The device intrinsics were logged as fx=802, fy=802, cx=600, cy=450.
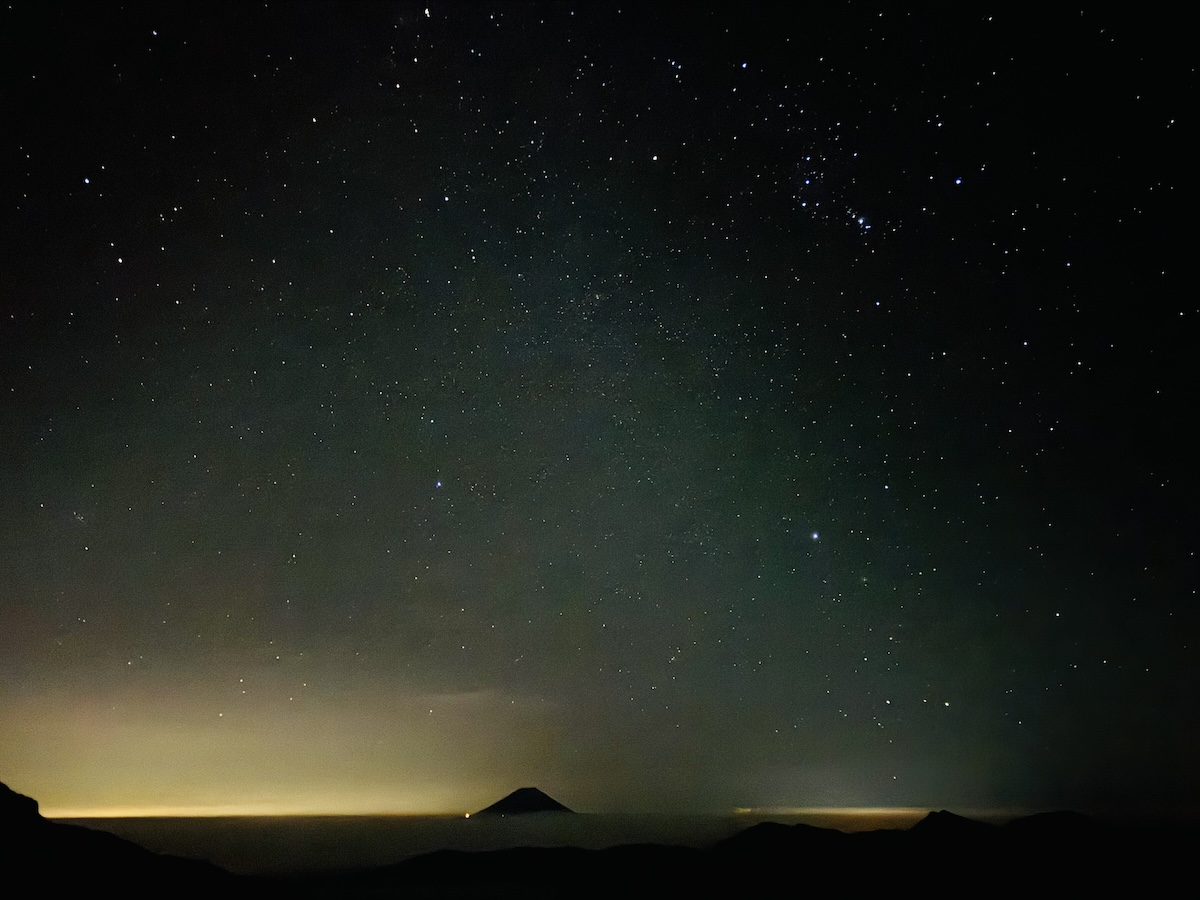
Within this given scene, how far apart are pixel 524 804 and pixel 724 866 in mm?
169847

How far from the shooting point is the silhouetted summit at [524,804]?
172 meters

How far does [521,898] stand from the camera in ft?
63.3

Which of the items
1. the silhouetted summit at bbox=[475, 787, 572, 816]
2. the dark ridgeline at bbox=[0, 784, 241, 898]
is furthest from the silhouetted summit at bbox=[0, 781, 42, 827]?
the silhouetted summit at bbox=[475, 787, 572, 816]

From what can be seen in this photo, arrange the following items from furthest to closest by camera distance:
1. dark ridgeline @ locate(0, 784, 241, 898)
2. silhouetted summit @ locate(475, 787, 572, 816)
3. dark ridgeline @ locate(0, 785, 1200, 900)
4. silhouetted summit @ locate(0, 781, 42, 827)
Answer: silhouetted summit @ locate(475, 787, 572, 816) < silhouetted summit @ locate(0, 781, 42, 827) < dark ridgeline @ locate(0, 785, 1200, 900) < dark ridgeline @ locate(0, 784, 241, 898)

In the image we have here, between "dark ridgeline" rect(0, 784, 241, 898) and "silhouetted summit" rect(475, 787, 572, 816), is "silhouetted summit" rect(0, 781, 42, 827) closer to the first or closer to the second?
"dark ridgeline" rect(0, 784, 241, 898)

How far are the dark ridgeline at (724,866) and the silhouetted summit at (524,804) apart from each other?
153m

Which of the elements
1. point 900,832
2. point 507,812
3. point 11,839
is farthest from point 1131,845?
point 507,812

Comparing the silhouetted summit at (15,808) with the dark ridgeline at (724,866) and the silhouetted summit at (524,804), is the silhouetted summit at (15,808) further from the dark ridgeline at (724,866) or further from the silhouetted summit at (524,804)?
the silhouetted summit at (524,804)

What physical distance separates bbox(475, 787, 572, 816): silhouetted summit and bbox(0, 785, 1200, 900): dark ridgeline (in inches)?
6020

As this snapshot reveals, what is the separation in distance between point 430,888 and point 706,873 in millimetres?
7408

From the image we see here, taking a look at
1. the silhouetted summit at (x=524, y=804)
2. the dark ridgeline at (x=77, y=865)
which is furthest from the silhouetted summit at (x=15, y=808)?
the silhouetted summit at (x=524, y=804)

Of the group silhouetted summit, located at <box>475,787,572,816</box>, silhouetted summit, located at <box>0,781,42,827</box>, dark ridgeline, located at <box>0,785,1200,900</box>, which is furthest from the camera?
silhouetted summit, located at <box>475,787,572,816</box>

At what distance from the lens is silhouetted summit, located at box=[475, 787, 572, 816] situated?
17162cm

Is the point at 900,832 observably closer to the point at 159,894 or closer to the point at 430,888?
the point at 430,888
